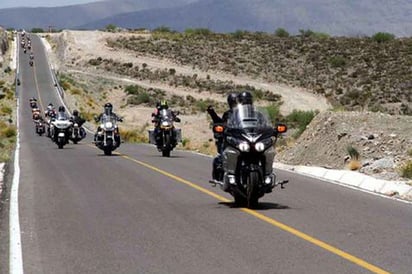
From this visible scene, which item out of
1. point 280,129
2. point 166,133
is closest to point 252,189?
point 280,129

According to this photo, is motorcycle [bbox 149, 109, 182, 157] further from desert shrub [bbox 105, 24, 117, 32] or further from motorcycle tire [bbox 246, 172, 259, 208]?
desert shrub [bbox 105, 24, 117, 32]

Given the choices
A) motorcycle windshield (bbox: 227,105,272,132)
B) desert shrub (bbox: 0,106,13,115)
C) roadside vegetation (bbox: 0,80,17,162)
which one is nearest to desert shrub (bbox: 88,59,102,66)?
roadside vegetation (bbox: 0,80,17,162)

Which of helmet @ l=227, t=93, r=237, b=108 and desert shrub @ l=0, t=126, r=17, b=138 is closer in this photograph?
helmet @ l=227, t=93, r=237, b=108

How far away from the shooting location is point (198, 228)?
12.1 m

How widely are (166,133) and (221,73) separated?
222 feet

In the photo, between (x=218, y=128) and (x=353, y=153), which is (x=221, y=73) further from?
(x=218, y=128)

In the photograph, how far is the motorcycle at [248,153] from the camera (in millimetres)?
13711

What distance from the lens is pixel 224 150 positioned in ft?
47.0

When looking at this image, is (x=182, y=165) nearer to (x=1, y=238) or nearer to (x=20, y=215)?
(x=20, y=215)

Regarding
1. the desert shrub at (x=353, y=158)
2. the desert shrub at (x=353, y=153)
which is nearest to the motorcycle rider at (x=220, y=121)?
the desert shrub at (x=353, y=158)

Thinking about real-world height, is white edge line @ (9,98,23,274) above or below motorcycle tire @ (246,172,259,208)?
below

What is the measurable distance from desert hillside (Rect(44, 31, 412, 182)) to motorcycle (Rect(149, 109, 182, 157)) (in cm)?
1605

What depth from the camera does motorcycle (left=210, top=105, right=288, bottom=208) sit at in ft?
45.0

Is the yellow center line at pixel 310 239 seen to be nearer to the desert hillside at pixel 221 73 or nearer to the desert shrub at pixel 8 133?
the desert hillside at pixel 221 73
